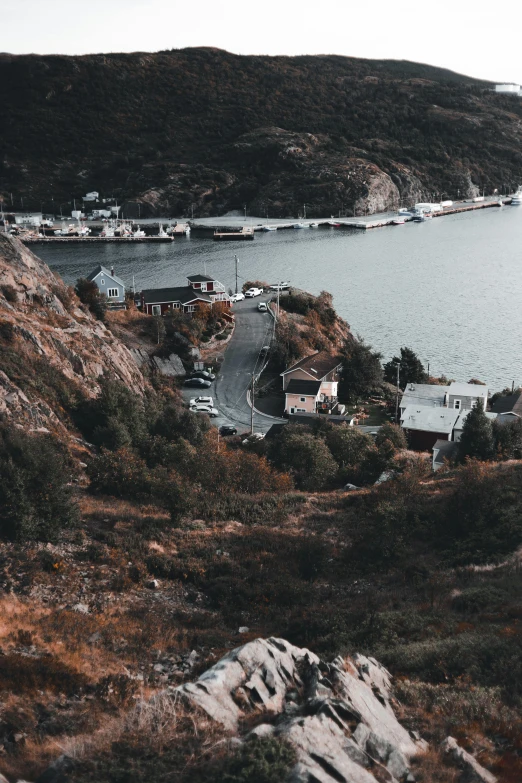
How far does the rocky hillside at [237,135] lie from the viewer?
5251 inches

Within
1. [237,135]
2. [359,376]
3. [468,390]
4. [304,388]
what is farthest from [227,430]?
[237,135]

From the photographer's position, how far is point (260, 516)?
1836cm

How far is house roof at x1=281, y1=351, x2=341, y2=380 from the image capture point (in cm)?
4022

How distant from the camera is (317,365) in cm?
4128

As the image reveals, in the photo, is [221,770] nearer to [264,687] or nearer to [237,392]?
[264,687]

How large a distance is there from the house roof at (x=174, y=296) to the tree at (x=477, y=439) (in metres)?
26.4

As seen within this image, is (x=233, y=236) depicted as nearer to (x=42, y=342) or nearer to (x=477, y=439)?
(x=42, y=342)

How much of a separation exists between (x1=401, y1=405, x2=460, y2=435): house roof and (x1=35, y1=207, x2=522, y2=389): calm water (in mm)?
12172

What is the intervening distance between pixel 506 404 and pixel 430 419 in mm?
4601

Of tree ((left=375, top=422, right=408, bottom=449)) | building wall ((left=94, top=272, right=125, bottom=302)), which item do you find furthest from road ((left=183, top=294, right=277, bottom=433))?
building wall ((left=94, top=272, right=125, bottom=302))

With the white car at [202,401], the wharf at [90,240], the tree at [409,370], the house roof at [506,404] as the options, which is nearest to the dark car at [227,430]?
the white car at [202,401]

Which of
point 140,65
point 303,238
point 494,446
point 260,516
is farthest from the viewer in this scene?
point 140,65

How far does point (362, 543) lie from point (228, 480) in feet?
17.7

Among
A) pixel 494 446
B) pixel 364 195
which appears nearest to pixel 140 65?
pixel 364 195
